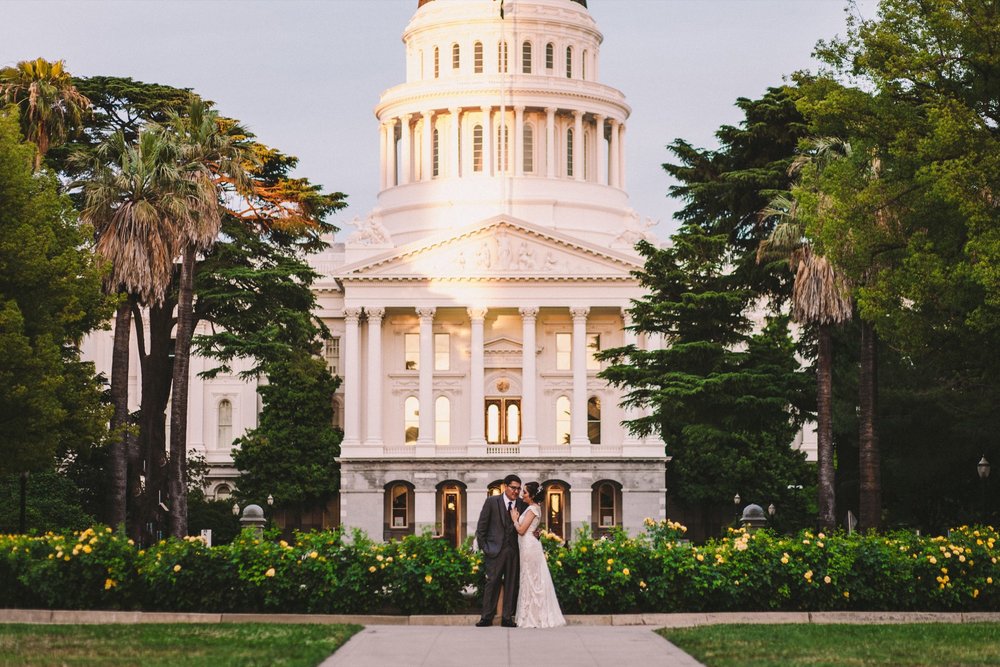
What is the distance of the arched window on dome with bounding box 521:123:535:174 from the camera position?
102438 millimetres

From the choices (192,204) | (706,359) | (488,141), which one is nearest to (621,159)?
(488,141)

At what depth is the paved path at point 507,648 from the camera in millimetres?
18141

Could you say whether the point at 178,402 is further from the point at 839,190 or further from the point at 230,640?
the point at 230,640

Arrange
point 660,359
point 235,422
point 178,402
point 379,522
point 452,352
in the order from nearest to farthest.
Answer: point 178,402
point 660,359
point 379,522
point 452,352
point 235,422

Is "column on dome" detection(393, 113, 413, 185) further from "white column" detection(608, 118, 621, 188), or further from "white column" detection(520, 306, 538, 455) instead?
"white column" detection(520, 306, 538, 455)

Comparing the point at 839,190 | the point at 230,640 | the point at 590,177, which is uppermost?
the point at 590,177

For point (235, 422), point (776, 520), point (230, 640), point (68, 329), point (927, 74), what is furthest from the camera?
point (235, 422)

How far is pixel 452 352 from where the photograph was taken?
88312 mm

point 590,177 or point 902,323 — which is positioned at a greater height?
point 590,177

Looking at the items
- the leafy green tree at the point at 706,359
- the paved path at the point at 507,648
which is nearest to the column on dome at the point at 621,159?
the leafy green tree at the point at 706,359

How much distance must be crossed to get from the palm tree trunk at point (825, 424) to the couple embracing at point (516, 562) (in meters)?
21.5

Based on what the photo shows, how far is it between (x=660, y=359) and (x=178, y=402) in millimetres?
13083

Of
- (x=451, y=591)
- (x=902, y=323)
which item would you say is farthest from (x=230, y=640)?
(x=902, y=323)

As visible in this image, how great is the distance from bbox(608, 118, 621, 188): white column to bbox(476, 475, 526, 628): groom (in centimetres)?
8112
